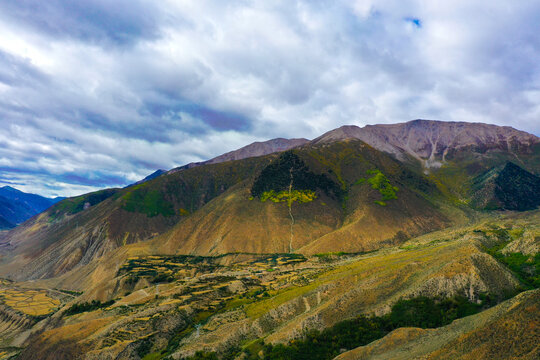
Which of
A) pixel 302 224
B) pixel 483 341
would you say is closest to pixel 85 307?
pixel 302 224

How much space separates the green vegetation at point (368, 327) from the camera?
44094 mm

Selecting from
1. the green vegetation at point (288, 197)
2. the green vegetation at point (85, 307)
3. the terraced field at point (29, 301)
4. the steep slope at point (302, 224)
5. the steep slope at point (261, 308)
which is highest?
the green vegetation at point (288, 197)

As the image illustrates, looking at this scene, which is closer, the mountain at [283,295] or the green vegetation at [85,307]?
the mountain at [283,295]

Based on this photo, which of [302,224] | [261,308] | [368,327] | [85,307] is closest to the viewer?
[368,327]

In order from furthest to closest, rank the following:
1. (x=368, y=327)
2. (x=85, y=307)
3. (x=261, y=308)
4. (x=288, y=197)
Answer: (x=288, y=197) → (x=85, y=307) → (x=261, y=308) → (x=368, y=327)

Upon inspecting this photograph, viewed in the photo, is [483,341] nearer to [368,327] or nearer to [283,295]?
[368,327]

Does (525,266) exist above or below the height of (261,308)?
above

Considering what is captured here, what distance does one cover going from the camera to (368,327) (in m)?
46.1

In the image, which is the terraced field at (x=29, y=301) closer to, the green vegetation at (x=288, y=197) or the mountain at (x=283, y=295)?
the mountain at (x=283, y=295)

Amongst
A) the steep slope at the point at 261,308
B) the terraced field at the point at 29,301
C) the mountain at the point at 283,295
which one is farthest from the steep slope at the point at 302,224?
the steep slope at the point at 261,308

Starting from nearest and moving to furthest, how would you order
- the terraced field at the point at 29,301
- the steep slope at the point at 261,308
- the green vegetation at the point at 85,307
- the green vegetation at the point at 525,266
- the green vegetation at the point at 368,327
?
the green vegetation at the point at 368,327 < the steep slope at the point at 261,308 < the green vegetation at the point at 525,266 < the green vegetation at the point at 85,307 < the terraced field at the point at 29,301

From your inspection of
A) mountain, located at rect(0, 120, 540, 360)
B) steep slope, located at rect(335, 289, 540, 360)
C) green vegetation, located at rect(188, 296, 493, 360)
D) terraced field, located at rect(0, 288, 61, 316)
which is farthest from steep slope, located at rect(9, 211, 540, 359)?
terraced field, located at rect(0, 288, 61, 316)

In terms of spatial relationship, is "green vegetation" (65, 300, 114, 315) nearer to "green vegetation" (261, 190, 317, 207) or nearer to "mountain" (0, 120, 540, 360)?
"mountain" (0, 120, 540, 360)

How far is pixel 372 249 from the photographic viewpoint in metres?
151
